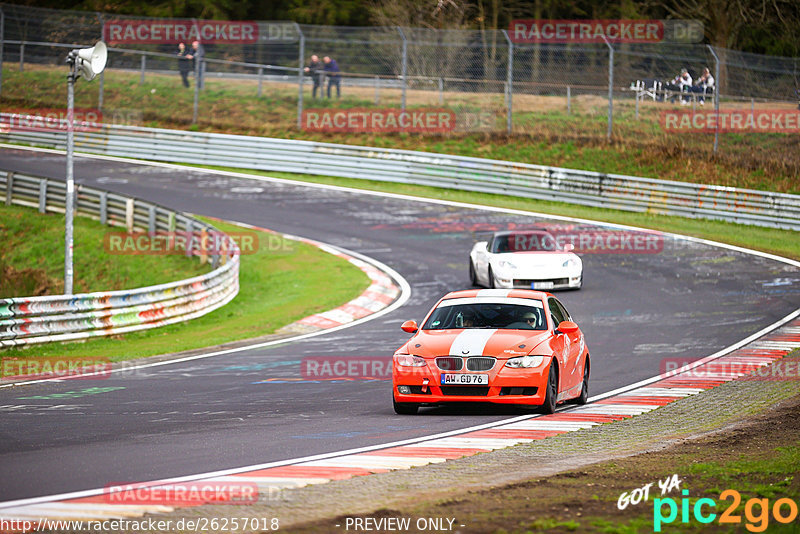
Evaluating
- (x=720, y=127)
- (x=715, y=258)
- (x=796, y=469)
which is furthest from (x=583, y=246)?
(x=796, y=469)

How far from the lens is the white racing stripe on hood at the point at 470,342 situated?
1075 centimetres

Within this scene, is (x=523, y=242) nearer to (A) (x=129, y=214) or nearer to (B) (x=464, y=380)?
(B) (x=464, y=380)

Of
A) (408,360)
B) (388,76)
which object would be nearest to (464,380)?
(408,360)

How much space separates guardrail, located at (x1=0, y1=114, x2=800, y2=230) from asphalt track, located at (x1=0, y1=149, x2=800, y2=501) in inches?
98.3

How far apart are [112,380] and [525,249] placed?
10.0m

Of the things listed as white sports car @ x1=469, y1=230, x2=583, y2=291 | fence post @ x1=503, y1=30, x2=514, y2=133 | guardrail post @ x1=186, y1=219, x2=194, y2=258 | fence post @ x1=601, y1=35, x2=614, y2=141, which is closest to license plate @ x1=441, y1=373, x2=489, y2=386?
white sports car @ x1=469, y1=230, x2=583, y2=291

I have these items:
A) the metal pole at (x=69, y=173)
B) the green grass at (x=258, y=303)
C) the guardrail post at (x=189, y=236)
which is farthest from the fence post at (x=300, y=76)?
the metal pole at (x=69, y=173)

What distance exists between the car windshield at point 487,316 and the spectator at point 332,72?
28070 mm

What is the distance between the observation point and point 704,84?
3347 centimetres

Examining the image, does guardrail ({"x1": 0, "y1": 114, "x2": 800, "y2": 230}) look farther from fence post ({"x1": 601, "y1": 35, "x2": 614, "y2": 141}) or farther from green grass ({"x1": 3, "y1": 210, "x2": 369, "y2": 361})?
green grass ({"x1": 3, "y1": 210, "x2": 369, "y2": 361})

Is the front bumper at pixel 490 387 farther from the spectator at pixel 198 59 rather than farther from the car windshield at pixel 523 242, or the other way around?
the spectator at pixel 198 59

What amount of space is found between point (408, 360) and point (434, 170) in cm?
2507

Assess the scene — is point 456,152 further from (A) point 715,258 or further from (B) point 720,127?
(A) point 715,258

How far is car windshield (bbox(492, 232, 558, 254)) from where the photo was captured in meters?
21.5
